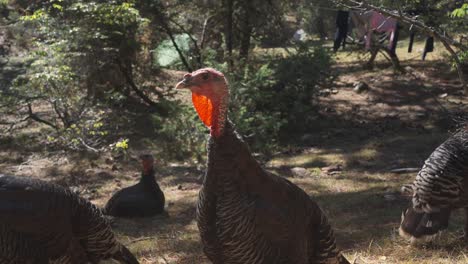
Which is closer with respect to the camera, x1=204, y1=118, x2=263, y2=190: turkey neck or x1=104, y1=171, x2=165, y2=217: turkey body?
x1=204, y1=118, x2=263, y2=190: turkey neck

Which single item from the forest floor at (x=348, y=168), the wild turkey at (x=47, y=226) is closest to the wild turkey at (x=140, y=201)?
the forest floor at (x=348, y=168)

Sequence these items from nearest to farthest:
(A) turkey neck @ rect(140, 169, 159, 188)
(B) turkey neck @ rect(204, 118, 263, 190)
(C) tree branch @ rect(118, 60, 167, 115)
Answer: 1. (B) turkey neck @ rect(204, 118, 263, 190)
2. (A) turkey neck @ rect(140, 169, 159, 188)
3. (C) tree branch @ rect(118, 60, 167, 115)

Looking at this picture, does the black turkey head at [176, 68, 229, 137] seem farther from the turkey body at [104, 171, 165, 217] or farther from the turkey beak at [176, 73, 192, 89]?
the turkey body at [104, 171, 165, 217]

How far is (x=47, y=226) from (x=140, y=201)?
3.56 m

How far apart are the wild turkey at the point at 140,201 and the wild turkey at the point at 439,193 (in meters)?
3.53

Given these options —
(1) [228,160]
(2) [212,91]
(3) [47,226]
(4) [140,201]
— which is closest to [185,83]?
(2) [212,91]

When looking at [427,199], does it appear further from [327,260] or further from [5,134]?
[5,134]

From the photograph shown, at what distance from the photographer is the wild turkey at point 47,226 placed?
136 inches

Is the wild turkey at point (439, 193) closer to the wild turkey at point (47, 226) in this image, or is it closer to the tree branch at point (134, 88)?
the wild turkey at point (47, 226)

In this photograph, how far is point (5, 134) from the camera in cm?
1153

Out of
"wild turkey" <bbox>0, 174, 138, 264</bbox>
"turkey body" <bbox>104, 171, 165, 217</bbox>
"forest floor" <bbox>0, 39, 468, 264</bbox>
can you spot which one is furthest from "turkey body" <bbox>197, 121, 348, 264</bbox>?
"turkey body" <bbox>104, 171, 165, 217</bbox>

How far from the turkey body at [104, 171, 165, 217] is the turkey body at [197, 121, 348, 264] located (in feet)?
13.1

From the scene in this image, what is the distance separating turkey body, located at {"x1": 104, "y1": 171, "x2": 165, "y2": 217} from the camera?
7137 millimetres

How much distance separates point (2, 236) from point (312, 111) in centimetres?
960
